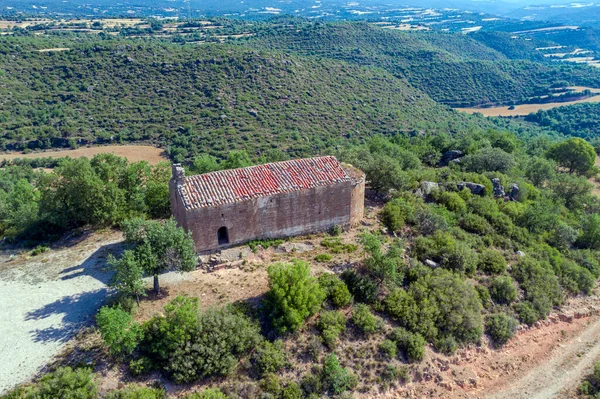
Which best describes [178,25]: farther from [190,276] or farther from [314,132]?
[190,276]

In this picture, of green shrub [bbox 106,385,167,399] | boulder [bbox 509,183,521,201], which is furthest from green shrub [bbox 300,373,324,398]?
boulder [bbox 509,183,521,201]

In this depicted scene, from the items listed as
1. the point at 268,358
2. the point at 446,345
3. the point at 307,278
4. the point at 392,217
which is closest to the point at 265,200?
the point at 307,278

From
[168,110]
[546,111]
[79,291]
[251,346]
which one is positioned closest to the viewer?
[251,346]

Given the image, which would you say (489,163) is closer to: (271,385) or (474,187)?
(474,187)

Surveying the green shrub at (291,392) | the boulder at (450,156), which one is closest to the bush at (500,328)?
the green shrub at (291,392)

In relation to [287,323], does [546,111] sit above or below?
below

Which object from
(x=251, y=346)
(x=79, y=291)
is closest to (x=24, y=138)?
(x=79, y=291)
